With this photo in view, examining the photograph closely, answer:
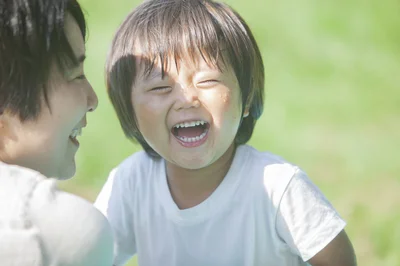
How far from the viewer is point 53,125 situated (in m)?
1.93

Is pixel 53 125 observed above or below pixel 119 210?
above

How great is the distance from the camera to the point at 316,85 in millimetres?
4734

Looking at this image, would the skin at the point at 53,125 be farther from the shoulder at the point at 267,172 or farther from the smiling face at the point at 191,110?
the shoulder at the point at 267,172

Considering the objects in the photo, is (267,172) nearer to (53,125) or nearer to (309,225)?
(309,225)

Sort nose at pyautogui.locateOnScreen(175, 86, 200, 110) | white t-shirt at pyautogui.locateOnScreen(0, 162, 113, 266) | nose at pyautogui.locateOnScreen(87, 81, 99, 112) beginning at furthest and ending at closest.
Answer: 1. nose at pyautogui.locateOnScreen(175, 86, 200, 110)
2. nose at pyautogui.locateOnScreen(87, 81, 99, 112)
3. white t-shirt at pyautogui.locateOnScreen(0, 162, 113, 266)

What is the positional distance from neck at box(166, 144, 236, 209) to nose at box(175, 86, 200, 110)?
0.30 meters

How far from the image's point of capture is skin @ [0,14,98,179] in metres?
1.88

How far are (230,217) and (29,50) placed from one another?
103cm

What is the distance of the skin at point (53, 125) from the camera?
188 centimetres

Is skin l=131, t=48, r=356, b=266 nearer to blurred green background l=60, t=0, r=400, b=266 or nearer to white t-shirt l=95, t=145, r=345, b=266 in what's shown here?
white t-shirt l=95, t=145, r=345, b=266

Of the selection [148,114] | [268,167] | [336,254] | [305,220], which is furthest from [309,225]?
[148,114]

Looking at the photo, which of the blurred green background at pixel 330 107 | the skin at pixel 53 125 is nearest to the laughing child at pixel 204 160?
the skin at pixel 53 125

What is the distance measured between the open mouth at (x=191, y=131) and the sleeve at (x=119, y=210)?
386mm

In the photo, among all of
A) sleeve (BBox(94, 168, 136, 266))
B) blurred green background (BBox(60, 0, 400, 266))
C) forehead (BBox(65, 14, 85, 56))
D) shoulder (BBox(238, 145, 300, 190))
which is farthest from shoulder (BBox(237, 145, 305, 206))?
blurred green background (BBox(60, 0, 400, 266))
